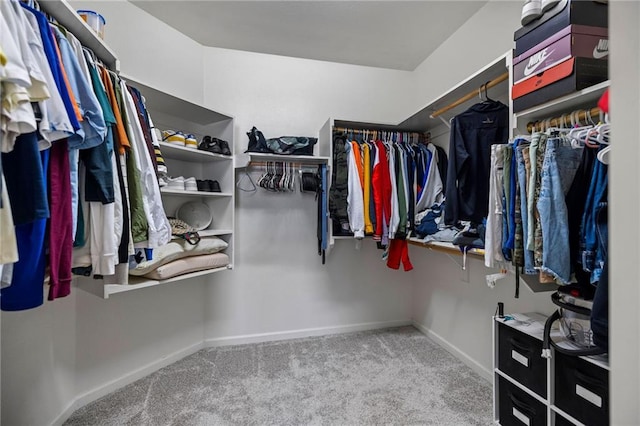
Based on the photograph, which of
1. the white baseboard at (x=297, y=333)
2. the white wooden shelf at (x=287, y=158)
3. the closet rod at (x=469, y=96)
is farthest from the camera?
the white baseboard at (x=297, y=333)

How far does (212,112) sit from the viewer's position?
2234 millimetres

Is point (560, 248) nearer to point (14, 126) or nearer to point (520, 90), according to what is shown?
point (520, 90)

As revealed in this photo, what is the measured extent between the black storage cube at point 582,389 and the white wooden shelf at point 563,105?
100 centimetres

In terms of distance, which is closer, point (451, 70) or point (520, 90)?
point (520, 90)

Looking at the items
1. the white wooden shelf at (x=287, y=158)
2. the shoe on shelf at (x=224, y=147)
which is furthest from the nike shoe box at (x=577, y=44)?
the shoe on shelf at (x=224, y=147)

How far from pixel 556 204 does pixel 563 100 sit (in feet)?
1.43

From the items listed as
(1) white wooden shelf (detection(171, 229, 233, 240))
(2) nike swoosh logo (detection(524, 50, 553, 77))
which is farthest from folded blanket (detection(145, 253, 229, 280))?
(2) nike swoosh logo (detection(524, 50, 553, 77))

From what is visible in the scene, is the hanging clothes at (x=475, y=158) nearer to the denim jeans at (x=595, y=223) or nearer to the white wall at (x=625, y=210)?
the denim jeans at (x=595, y=223)

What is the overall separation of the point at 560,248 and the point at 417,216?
1.22 metres

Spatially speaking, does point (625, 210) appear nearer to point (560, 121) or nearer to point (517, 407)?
point (560, 121)

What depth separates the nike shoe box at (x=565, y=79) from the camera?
1.13 m

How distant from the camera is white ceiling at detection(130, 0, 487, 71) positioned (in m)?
2.14

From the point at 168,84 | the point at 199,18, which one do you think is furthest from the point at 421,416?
the point at 199,18

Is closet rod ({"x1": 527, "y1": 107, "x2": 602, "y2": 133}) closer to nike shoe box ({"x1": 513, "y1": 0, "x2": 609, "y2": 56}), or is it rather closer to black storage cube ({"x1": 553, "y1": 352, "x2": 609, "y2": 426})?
nike shoe box ({"x1": 513, "y1": 0, "x2": 609, "y2": 56})
